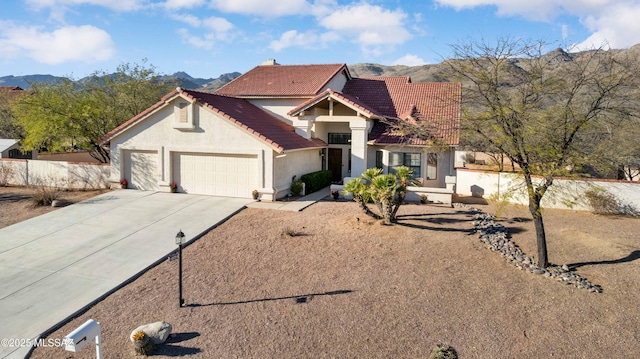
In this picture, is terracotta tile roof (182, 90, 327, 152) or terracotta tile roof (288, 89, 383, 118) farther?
terracotta tile roof (288, 89, 383, 118)

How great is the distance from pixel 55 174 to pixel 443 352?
23.3m

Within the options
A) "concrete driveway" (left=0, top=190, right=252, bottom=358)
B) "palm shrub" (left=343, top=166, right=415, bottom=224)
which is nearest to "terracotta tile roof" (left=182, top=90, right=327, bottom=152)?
"concrete driveway" (left=0, top=190, right=252, bottom=358)

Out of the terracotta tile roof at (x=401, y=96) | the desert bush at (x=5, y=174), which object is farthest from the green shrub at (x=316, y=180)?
the desert bush at (x=5, y=174)

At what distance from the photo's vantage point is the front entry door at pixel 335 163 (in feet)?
81.9

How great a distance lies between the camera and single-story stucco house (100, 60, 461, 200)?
19.1 metres

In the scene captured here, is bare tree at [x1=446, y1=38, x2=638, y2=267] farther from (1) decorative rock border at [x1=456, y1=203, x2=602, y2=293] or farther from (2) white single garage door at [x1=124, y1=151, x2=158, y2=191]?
(2) white single garage door at [x1=124, y1=151, x2=158, y2=191]

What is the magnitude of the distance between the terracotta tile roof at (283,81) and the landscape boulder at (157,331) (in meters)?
17.8

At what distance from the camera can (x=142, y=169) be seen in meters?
21.0

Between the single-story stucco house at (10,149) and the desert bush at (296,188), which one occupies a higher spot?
the single-story stucco house at (10,149)

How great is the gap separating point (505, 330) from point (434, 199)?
11.1m

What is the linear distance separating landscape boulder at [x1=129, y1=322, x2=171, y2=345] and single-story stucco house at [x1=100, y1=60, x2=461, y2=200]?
1070 cm

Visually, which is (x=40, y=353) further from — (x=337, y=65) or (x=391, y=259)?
(x=337, y=65)

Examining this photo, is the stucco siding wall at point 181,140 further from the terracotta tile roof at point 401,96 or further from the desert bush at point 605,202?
the desert bush at point 605,202

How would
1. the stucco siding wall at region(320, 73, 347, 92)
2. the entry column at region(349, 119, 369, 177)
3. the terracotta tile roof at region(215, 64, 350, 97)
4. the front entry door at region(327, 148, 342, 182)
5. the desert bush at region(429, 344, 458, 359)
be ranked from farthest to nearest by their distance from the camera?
the stucco siding wall at region(320, 73, 347, 92), the front entry door at region(327, 148, 342, 182), the terracotta tile roof at region(215, 64, 350, 97), the entry column at region(349, 119, 369, 177), the desert bush at region(429, 344, 458, 359)
